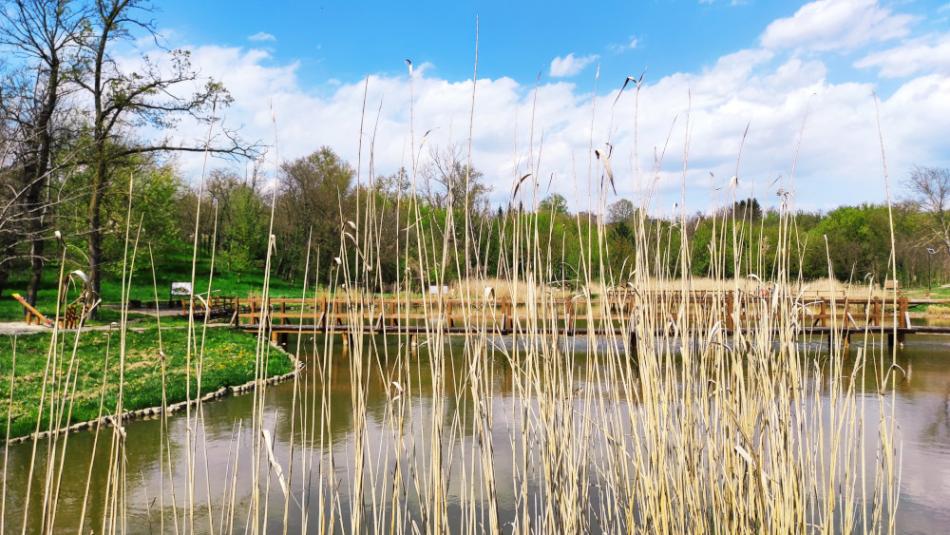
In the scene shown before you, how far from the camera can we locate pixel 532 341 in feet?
6.48

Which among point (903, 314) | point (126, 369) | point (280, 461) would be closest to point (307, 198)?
point (126, 369)

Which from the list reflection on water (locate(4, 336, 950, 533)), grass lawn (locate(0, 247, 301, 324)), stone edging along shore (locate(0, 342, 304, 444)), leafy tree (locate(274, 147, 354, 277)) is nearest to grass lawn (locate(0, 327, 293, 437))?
stone edging along shore (locate(0, 342, 304, 444))

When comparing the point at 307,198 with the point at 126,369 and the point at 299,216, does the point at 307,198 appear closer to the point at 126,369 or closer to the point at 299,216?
the point at 299,216

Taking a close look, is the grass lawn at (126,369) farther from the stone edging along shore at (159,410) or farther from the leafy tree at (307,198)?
the leafy tree at (307,198)

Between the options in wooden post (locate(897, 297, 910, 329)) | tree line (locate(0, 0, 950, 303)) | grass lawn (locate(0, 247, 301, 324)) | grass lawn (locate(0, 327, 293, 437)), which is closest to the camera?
tree line (locate(0, 0, 950, 303))

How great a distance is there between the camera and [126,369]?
8492mm

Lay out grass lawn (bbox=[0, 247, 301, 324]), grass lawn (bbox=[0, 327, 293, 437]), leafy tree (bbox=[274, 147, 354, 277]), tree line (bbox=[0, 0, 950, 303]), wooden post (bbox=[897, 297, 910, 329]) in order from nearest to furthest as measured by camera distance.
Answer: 1. tree line (bbox=[0, 0, 950, 303])
2. grass lawn (bbox=[0, 327, 293, 437])
3. wooden post (bbox=[897, 297, 910, 329])
4. grass lawn (bbox=[0, 247, 301, 324])
5. leafy tree (bbox=[274, 147, 354, 277])

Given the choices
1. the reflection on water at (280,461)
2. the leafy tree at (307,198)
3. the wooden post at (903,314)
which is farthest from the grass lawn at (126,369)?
the leafy tree at (307,198)

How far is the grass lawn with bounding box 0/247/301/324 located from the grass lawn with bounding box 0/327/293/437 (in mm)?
3551

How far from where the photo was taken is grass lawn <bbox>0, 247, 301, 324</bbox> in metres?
16.2

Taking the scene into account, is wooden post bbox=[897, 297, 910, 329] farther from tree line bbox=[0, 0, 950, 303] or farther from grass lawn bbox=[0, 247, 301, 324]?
grass lawn bbox=[0, 247, 301, 324]

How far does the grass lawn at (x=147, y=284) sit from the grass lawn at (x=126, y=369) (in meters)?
3.55

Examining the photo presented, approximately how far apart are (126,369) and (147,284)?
722 inches

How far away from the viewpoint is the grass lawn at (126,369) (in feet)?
21.9
